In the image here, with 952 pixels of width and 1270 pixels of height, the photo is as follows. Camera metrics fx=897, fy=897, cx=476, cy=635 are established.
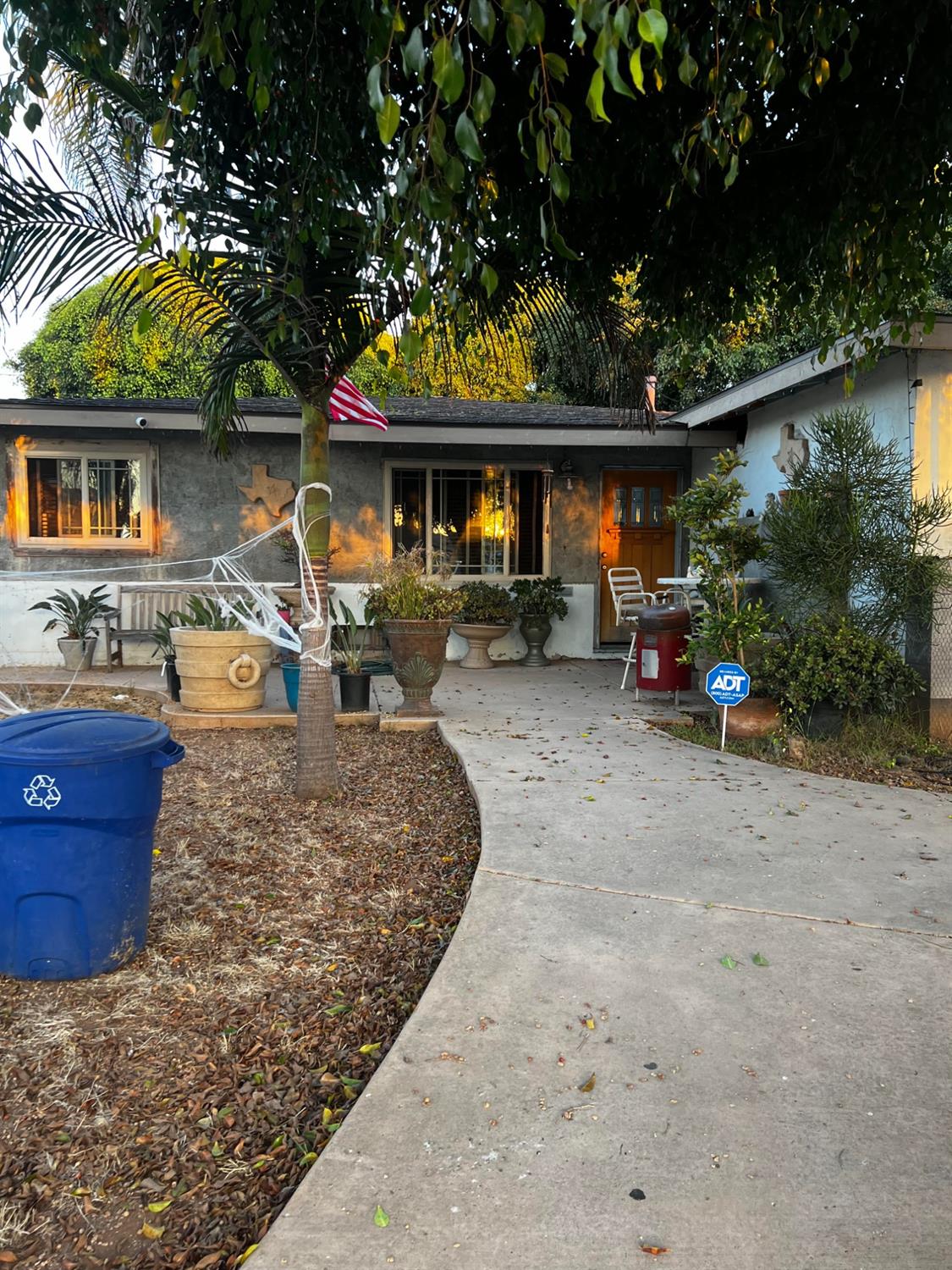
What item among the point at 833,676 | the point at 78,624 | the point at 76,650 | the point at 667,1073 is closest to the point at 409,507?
the point at 78,624

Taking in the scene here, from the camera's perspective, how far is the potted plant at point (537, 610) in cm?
1053

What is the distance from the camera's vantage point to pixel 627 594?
34.2 feet

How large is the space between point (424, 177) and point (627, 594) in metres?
8.40

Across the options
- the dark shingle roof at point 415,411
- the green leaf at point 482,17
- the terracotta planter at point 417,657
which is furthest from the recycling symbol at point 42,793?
the dark shingle roof at point 415,411

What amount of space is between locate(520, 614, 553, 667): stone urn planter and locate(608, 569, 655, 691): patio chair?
0.87 meters

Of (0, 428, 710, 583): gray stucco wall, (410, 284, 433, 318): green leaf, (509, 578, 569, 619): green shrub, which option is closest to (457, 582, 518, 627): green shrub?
(509, 578, 569, 619): green shrub

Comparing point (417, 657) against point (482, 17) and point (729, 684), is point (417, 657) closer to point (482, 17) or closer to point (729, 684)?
point (729, 684)

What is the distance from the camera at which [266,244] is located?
423cm

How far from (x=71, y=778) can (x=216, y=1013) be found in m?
0.85

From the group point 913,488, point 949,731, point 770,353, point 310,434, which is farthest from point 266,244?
point 770,353

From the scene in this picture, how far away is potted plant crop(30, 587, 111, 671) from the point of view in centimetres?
951

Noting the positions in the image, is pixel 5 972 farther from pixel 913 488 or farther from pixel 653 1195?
pixel 913 488

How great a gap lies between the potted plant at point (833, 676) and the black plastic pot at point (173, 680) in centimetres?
475

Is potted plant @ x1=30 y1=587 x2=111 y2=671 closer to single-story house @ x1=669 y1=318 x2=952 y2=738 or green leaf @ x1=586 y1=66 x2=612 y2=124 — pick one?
single-story house @ x1=669 y1=318 x2=952 y2=738
